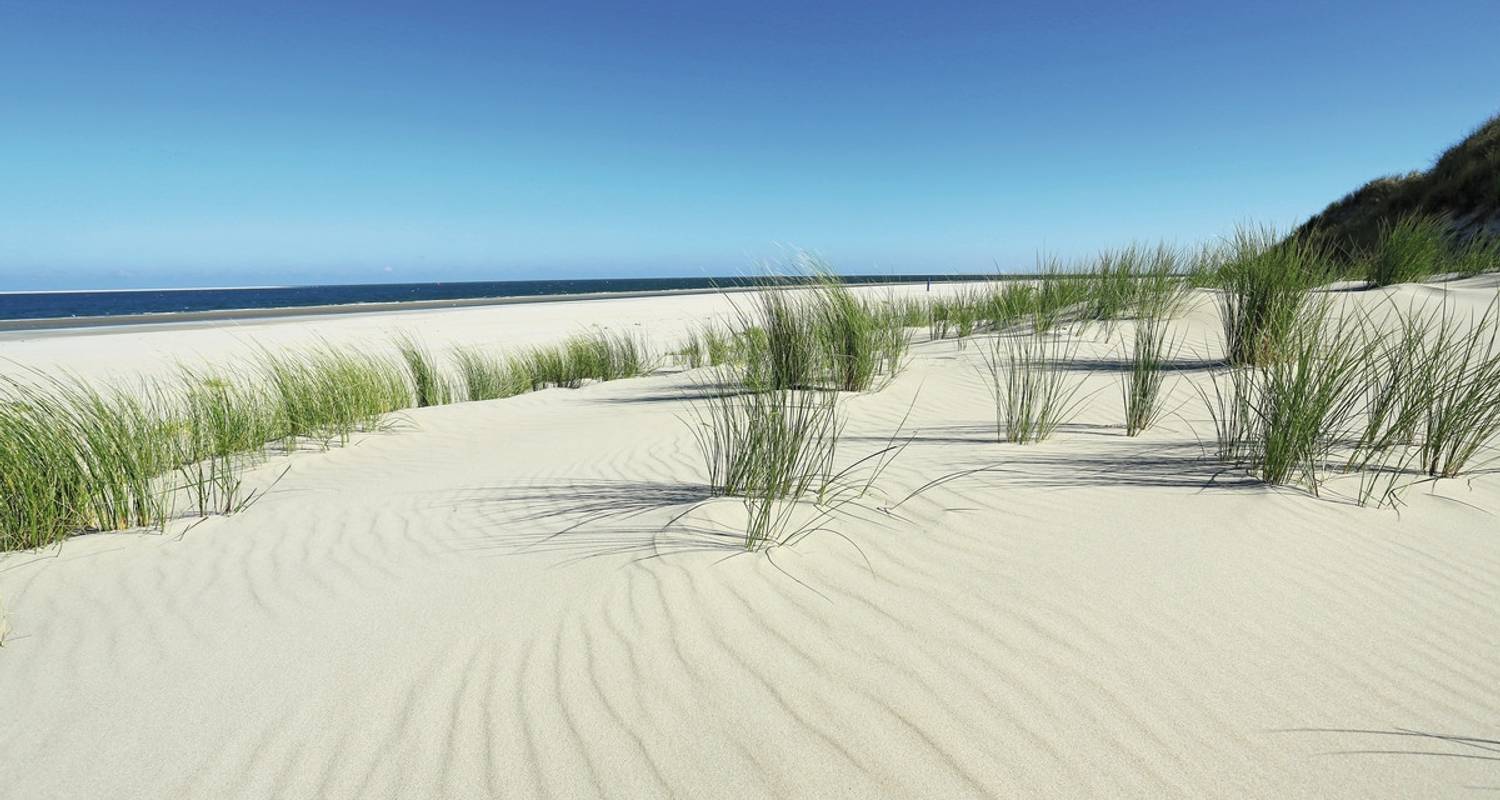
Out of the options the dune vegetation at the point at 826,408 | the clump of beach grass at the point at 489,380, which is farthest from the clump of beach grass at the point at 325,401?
the clump of beach grass at the point at 489,380

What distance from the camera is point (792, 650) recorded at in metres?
1.71

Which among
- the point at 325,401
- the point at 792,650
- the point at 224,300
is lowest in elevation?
the point at 792,650

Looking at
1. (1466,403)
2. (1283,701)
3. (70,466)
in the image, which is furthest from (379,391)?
(1466,403)

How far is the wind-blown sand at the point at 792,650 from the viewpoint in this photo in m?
1.37

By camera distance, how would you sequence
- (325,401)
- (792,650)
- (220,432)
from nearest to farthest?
(792,650), (220,432), (325,401)

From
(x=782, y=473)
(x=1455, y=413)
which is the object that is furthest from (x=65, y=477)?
(x=1455, y=413)

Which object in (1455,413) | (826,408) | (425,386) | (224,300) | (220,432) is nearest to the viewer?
(1455,413)

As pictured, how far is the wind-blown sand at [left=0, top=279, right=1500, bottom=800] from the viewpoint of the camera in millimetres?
1369

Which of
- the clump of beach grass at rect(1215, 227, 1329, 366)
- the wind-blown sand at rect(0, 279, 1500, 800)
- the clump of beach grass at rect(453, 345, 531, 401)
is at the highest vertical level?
the clump of beach grass at rect(1215, 227, 1329, 366)

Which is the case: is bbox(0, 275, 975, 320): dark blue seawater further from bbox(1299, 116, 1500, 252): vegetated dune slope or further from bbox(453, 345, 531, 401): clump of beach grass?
bbox(1299, 116, 1500, 252): vegetated dune slope

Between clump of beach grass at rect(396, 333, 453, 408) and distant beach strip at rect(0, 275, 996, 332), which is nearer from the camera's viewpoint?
clump of beach grass at rect(396, 333, 453, 408)

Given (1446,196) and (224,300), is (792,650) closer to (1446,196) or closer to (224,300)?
(1446,196)

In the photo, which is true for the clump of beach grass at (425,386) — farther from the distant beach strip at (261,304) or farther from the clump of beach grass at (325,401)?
the distant beach strip at (261,304)

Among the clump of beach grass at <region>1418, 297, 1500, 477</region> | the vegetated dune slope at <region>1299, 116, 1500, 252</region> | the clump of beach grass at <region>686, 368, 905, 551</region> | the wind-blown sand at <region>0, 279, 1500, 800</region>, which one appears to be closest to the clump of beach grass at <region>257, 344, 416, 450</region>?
the wind-blown sand at <region>0, 279, 1500, 800</region>
